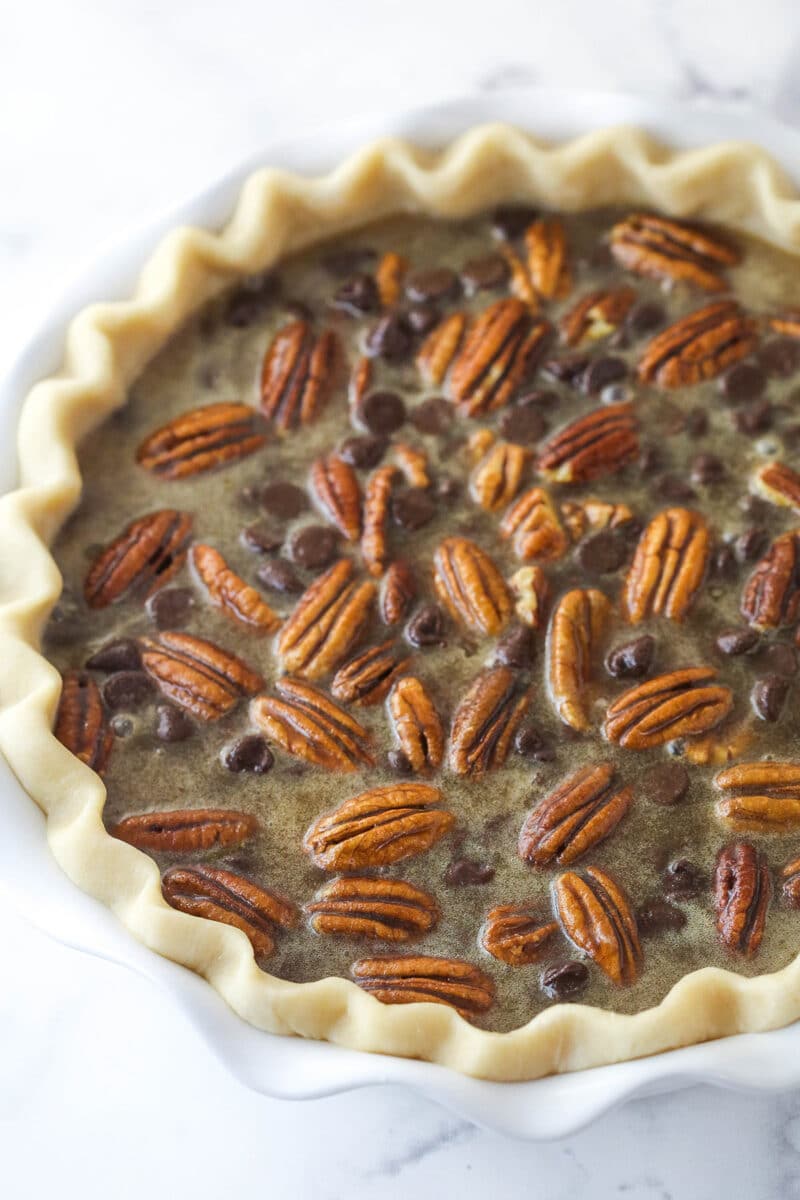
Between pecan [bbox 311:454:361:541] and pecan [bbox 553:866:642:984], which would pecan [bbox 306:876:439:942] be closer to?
pecan [bbox 553:866:642:984]

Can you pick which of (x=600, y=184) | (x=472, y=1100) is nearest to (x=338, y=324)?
(x=600, y=184)

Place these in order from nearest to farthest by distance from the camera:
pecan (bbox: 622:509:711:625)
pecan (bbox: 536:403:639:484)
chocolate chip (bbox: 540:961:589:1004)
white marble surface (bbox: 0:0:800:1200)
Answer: chocolate chip (bbox: 540:961:589:1004) → pecan (bbox: 622:509:711:625) → pecan (bbox: 536:403:639:484) → white marble surface (bbox: 0:0:800:1200)

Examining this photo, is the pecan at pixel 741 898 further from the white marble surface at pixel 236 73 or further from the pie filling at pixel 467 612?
the white marble surface at pixel 236 73

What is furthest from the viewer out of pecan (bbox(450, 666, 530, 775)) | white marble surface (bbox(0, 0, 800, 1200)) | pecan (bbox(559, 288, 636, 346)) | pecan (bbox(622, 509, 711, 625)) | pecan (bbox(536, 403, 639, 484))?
white marble surface (bbox(0, 0, 800, 1200))

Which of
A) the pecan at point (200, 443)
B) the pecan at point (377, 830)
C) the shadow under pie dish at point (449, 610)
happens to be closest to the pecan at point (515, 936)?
the shadow under pie dish at point (449, 610)

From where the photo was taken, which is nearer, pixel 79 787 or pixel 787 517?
pixel 79 787

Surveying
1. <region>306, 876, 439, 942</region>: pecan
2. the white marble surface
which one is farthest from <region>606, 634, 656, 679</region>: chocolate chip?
the white marble surface

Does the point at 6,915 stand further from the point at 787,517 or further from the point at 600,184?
the point at 600,184

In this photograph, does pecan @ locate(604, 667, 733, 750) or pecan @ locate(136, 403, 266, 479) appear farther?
pecan @ locate(136, 403, 266, 479)
